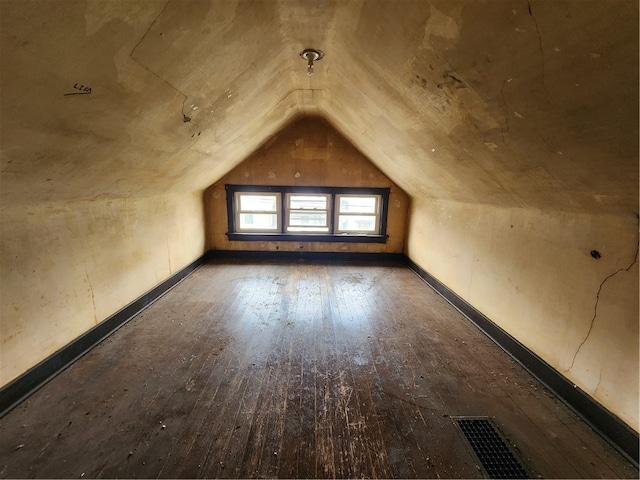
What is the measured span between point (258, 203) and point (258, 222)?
37 cm

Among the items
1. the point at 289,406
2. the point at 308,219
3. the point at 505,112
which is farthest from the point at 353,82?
the point at 308,219

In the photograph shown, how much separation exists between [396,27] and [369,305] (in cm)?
285

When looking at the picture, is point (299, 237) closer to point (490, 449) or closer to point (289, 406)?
point (289, 406)

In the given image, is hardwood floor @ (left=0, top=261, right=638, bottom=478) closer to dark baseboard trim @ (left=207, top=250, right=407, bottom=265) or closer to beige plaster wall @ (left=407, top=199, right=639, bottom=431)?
beige plaster wall @ (left=407, top=199, right=639, bottom=431)

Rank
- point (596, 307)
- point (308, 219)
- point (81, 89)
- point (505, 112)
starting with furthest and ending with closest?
point (308, 219), point (596, 307), point (505, 112), point (81, 89)

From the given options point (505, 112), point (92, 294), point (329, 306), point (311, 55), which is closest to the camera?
point (505, 112)

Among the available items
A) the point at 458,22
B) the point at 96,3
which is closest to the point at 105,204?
the point at 96,3

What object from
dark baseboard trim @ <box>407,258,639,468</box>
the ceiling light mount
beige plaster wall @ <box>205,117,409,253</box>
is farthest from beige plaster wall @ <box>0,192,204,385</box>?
dark baseboard trim @ <box>407,258,639,468</box>

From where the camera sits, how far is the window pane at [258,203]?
539cm

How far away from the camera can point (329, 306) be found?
3494 millimetres

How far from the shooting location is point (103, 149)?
1.89 m

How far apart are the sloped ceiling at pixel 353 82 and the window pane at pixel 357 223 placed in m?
2.86

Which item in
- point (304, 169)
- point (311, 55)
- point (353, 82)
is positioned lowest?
point (304, 169)

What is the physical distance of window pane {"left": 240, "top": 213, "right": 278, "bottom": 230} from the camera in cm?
548
